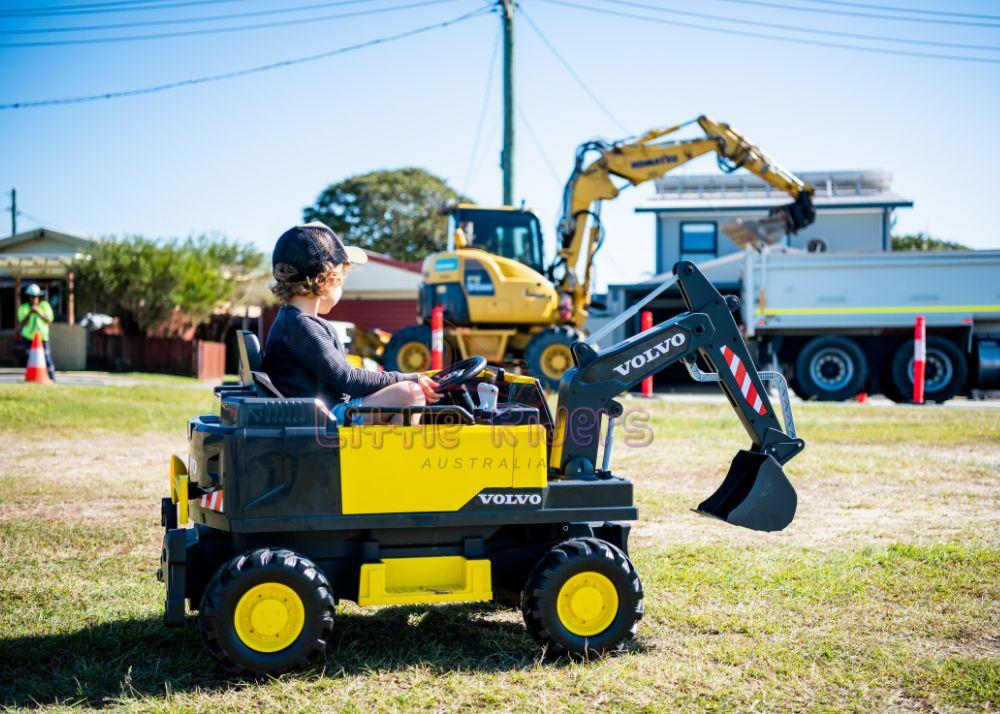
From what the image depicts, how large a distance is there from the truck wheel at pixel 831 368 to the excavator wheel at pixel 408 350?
649cm

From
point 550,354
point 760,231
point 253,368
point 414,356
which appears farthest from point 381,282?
point 253,368

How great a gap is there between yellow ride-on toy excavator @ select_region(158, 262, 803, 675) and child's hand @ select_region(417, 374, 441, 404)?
0.19 feet

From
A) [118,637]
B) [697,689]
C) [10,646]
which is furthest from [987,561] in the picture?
[10,646]

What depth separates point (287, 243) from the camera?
13.3 feet

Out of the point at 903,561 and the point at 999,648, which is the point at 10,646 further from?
the point at 903,561

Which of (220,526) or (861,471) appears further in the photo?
(861,471)

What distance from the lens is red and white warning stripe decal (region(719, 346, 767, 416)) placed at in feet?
14.2

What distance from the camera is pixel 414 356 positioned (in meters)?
16.3

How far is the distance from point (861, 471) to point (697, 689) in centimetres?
536

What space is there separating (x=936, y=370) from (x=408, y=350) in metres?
9.04

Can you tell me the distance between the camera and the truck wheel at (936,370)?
622 inches

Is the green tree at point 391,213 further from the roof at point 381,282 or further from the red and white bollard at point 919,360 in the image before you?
the red and white bollard at point 919,360

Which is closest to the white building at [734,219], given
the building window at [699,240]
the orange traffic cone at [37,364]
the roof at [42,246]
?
the building window at [699,240]

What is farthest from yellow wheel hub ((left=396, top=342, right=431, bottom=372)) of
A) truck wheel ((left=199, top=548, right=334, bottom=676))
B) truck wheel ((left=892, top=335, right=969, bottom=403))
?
truck wheel ((left=199, top=548, right=334, bottom=676))
